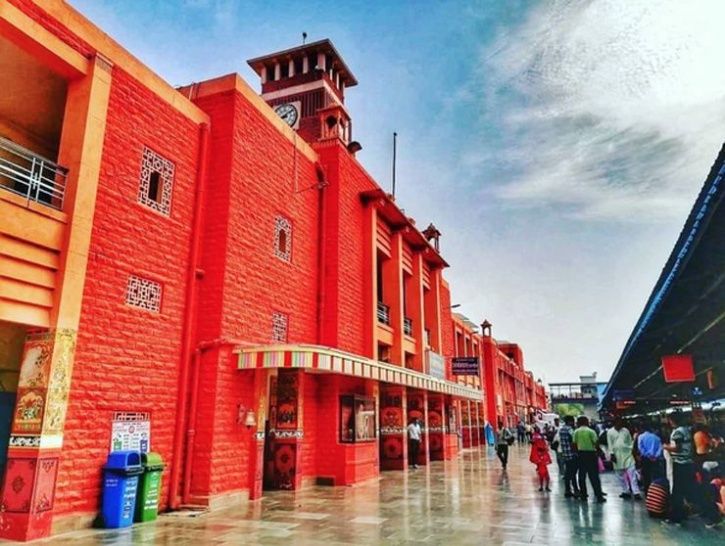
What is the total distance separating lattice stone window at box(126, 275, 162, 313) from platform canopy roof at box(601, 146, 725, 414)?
8.25 meters

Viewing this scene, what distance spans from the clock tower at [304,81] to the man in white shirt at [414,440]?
1273 centimetres

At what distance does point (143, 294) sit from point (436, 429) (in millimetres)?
14682

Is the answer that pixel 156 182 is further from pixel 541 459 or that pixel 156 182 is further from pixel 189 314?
pixel 541 459

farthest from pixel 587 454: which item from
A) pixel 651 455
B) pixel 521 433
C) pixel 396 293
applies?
pixel 521 433

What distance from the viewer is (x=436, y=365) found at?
66.9 ft

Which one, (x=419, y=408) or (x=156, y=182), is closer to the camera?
(x=156, y=182)

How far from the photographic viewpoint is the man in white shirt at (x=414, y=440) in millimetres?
17969

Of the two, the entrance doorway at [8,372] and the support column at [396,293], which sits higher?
the support column at [396,293]

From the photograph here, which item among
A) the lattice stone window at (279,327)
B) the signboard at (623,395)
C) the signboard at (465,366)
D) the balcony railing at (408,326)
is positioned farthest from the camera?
the signboard at (623,395)

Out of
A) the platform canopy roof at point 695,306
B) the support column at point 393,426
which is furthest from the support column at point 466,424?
the support column at point 393,426

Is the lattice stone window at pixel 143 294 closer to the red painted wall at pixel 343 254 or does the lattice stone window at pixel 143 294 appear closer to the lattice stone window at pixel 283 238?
the lattice stone window at pixel 283 238

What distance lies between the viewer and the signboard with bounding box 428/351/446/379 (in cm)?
1970

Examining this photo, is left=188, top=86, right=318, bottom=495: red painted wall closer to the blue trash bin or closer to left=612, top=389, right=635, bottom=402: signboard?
the blue trash bin

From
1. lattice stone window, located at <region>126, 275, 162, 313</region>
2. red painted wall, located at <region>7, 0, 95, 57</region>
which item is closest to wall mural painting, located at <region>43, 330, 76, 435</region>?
lattice stone window, located at <region>126, 275, 162, 313</region>
